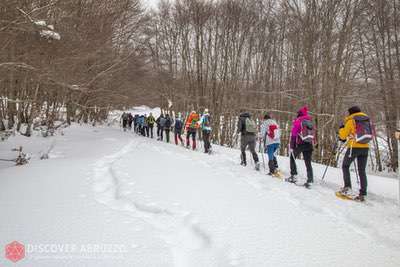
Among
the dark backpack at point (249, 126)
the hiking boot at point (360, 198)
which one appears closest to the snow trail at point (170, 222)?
the hiking boot at point (360, 198)

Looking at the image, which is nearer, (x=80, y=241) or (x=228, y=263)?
(x=228, y=263)

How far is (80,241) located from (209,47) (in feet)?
62.9

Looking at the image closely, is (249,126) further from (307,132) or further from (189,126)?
(189,126)

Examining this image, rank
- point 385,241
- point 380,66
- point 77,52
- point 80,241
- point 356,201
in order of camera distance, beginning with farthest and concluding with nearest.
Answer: point 380,66, point 77,52, point 356,201, point 385,241, point 80,241

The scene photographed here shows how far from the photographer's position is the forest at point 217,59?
828cm

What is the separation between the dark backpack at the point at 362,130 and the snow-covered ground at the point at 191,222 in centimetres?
113

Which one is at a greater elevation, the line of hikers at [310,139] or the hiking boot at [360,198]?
the line of hikers at [310,139]

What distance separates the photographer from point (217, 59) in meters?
20.5

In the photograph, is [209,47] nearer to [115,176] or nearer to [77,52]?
[77,52]

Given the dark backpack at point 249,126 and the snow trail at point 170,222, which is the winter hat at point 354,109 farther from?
the snow trail at point 170,222

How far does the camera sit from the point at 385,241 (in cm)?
322

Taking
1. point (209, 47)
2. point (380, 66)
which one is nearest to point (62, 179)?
point (380, 66)

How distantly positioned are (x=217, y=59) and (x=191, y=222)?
1832cm

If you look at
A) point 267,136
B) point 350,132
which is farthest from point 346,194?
point 267,136
